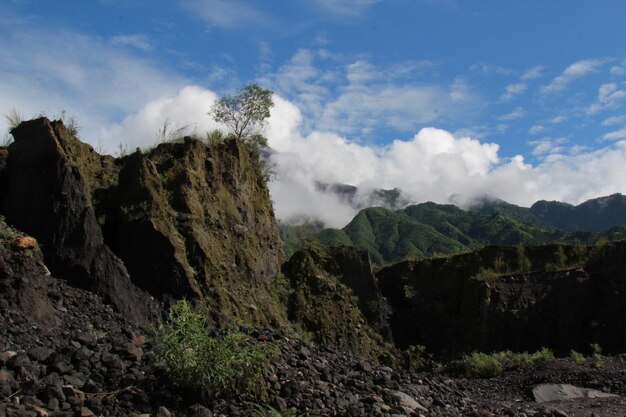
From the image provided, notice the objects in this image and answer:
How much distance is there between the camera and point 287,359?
26.2 ft

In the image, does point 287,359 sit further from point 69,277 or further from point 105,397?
point 69,277

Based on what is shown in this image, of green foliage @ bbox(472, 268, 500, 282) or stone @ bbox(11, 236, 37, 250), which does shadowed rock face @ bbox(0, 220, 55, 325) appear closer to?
stone @ bbox(11, 236, 37, 250)

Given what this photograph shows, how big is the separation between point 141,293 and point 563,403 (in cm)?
907

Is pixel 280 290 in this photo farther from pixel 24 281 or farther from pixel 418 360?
pixel 24 281

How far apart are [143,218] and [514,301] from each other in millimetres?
15282

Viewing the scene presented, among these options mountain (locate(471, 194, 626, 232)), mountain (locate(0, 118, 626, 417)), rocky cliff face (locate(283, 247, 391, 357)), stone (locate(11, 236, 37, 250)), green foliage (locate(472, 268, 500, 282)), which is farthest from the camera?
mountain (locate(471, 194, 626, 232))

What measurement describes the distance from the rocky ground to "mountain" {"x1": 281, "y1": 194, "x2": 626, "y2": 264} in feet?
197

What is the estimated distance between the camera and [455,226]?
97875 mm

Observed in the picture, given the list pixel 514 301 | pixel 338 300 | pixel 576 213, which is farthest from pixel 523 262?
pixel 576 213

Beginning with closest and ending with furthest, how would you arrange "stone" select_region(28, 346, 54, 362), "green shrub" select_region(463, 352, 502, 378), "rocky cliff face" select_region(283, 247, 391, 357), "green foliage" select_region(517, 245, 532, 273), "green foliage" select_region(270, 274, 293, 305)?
1. "stone" select_region(28, 346, 54, 362)
2. "green shrub" select_region(463, 352, 502, 378)
3. "green foliage" select_region(270, 274, 293, 305)
4. "rocky cliff face" select_region(283, 247, 391, 357)
5. "green foliage" select_region(517, 245, 532, 273)

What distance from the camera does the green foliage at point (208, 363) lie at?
579cm

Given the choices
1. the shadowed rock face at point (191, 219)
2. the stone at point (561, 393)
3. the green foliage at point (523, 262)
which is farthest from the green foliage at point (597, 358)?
the shadowed rock face at point (191, 219)

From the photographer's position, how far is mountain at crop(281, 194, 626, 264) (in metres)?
80.0

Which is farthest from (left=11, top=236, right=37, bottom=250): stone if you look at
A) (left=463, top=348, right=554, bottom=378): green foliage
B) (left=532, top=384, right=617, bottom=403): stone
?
(left=463, top=348, right=554, bottom=378): green foliage
